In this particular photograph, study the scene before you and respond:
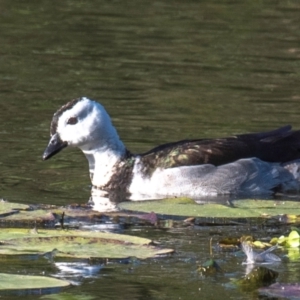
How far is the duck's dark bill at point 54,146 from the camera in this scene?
1284cm

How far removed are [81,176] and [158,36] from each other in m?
9.62

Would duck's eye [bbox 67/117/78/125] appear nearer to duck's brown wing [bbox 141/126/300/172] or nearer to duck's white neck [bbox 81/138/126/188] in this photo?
duck's white neck [bbox 81/138/126/188]

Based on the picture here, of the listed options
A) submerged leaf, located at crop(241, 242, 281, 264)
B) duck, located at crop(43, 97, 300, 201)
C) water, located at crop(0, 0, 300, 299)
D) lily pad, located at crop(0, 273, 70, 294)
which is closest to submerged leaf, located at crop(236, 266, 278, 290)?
water, located at crop(0, 0, 300, 299)

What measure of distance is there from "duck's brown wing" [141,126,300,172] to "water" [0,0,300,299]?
36.1 inches

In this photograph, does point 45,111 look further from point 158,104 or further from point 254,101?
point 254,101

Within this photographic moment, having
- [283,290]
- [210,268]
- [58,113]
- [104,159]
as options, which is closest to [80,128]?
[58,113]

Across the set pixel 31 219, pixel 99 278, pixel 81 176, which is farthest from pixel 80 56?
pixel 99 278

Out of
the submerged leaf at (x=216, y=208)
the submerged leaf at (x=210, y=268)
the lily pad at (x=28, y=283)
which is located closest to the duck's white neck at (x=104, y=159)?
the submerged leaf at (x=216, y=208)

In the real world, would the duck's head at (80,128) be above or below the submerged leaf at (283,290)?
above

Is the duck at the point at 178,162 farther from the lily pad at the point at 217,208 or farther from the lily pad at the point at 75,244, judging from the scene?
the lily pad at the point at 75,244

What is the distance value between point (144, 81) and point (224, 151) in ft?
21.2

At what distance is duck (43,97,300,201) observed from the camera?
41.1 ft

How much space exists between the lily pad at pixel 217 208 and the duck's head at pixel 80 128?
6.54 ft

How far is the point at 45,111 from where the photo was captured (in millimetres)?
16703
